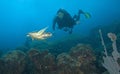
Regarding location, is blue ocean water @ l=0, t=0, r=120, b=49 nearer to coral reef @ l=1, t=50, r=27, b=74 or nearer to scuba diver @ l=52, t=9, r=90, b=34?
scuba diver @ l=52, t=9, r=90, b=34

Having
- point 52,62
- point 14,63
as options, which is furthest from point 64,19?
point 14,63

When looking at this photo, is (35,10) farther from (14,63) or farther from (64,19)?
(14,63)

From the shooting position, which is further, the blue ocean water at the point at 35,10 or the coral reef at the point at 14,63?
the blue ocean water at the point at 35,10

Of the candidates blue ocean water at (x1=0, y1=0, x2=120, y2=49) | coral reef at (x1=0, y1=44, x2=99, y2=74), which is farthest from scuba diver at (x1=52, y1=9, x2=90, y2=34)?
blue ocean water at (x1=0, y1=0, x2=120, y2=49)

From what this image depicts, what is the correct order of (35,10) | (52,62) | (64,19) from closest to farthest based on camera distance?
1. (52,62)
2. (64,19)
3. (35,10)

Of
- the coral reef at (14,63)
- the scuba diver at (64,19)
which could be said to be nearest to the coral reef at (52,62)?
the coral reef at (14,63)

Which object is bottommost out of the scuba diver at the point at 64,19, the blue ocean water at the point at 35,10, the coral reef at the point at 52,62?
the coral reef at the point at 52,62

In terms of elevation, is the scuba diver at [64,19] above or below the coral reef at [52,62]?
above

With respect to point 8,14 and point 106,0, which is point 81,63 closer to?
point 106,0

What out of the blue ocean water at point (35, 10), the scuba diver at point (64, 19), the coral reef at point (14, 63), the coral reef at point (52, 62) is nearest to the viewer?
the coral reef at point (52, 62)

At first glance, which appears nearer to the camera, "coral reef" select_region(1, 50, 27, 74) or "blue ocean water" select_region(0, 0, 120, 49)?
"coral reef" select_region(1, 50, 27, 74)

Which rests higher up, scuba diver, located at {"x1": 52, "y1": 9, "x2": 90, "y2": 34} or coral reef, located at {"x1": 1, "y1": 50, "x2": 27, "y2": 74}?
scuba diver, located at {"x1": 52, "y1": 9, "x2": 90, "y2": 34}

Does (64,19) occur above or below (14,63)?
above

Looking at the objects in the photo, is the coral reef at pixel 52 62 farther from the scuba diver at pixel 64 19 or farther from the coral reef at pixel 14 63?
the scuba diver at pixel 64 19
